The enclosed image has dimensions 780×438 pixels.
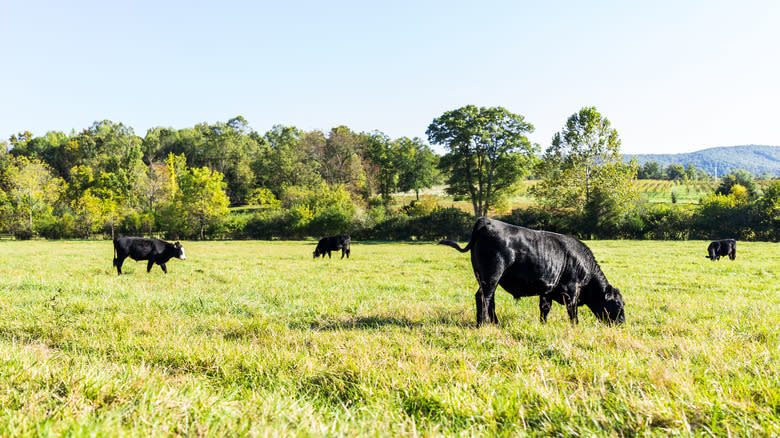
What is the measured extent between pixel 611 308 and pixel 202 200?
4912 cm

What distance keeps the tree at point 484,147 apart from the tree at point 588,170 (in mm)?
3916

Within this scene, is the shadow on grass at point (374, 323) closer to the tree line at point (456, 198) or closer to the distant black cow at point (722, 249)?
the distant black cow at point (722, 249)

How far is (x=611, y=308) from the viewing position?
19.6ft

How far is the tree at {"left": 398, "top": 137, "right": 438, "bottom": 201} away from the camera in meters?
75.0

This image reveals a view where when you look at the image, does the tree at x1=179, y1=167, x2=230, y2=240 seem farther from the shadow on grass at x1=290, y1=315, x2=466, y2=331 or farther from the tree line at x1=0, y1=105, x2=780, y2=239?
the shadow on grass at x1=290, y1=315, x2=466, y2=331

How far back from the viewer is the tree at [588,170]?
40125 mm

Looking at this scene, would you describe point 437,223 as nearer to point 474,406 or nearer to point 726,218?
point 726,218

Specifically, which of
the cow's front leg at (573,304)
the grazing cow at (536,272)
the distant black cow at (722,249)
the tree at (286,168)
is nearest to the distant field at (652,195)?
the tree at (286,168)

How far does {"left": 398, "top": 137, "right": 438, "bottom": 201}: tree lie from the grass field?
225ft

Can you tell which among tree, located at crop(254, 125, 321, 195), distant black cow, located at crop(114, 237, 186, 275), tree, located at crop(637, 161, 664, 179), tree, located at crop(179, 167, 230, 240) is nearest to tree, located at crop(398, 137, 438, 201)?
tree, located at crop(254, 125, 321, 195)

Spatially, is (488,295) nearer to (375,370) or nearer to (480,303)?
(480,303)

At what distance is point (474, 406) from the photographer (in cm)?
240

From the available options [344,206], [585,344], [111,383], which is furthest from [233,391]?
[344,206]

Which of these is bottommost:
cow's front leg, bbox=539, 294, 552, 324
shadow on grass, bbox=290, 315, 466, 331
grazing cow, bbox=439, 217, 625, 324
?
shadow on grass, bbox=290, 315, 466, 331
